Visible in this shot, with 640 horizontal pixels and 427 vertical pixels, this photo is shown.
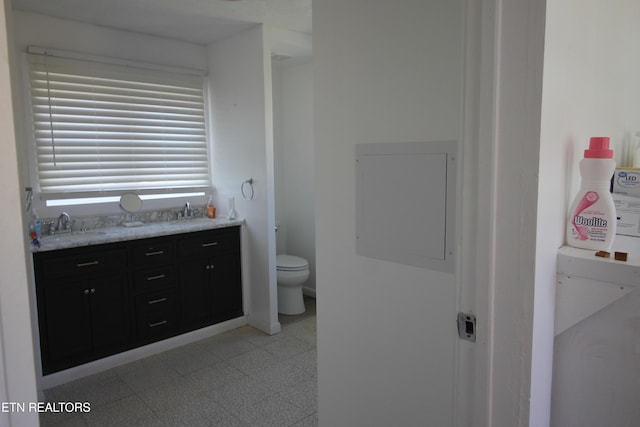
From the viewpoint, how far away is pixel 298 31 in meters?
3.64

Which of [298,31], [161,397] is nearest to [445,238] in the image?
[161,397]

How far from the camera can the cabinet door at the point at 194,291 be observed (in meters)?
3.44

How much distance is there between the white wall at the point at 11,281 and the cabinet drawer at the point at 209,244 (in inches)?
112

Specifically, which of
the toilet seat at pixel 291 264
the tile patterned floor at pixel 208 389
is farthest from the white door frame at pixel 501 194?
the toilet seat at pixel 291 264

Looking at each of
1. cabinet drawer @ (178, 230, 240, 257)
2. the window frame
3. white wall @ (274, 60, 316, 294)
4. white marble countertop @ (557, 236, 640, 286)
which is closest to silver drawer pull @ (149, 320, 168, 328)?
cabinet drawer @ (178, 230, 240, 257)

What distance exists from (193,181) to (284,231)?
1252mm

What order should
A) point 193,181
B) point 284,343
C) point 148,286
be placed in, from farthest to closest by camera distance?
1. point 193,181
2. point 284,343
3. point 148,286

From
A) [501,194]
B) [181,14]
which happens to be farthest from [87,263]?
[501,194]

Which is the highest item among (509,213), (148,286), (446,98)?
(446,98)

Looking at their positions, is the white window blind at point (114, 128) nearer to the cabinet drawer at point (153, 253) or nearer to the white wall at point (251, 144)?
the white wall at point (251, 144)

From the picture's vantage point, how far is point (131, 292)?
314 centimetres

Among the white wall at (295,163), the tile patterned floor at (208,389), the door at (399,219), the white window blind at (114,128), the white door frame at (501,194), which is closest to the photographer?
the white door frame at (501,194)

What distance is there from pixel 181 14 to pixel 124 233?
1.66 metres

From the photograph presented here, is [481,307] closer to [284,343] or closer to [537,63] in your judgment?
[537,63]
